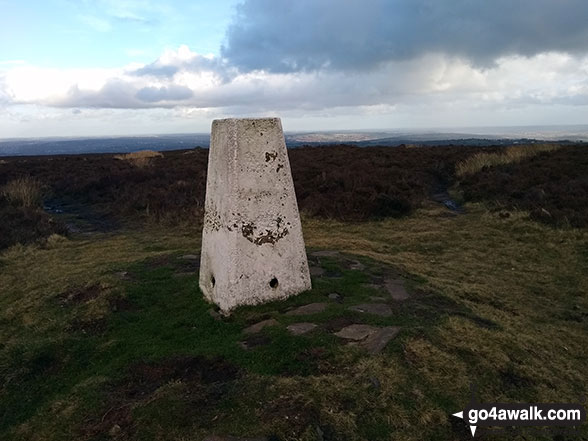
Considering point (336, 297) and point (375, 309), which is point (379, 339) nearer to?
point (375, 309)

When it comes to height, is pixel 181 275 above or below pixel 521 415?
above

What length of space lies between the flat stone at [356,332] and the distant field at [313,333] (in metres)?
0.12

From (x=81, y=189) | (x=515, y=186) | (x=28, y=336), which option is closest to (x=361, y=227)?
(x=515, y=186)

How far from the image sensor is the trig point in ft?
19.5

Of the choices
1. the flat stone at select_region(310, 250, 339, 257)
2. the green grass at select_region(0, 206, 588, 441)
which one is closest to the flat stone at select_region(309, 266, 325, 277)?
the green grass at select_region(0, 206, 588, 441)

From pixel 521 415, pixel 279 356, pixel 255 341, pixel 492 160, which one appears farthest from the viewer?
pixel 492 160

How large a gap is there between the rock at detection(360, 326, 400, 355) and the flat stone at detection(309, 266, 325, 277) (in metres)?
2.34

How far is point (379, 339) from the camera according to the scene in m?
5.02

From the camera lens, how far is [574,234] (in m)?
10.9

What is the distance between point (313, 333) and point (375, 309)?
1.15m

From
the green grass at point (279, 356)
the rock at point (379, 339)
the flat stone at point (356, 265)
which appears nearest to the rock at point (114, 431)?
the green grass at point (279, 356)

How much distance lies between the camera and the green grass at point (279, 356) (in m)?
3.94

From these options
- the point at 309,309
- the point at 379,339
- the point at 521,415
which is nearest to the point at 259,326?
the point at 309,309

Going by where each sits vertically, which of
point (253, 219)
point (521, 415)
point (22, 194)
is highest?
point (253, 219)
